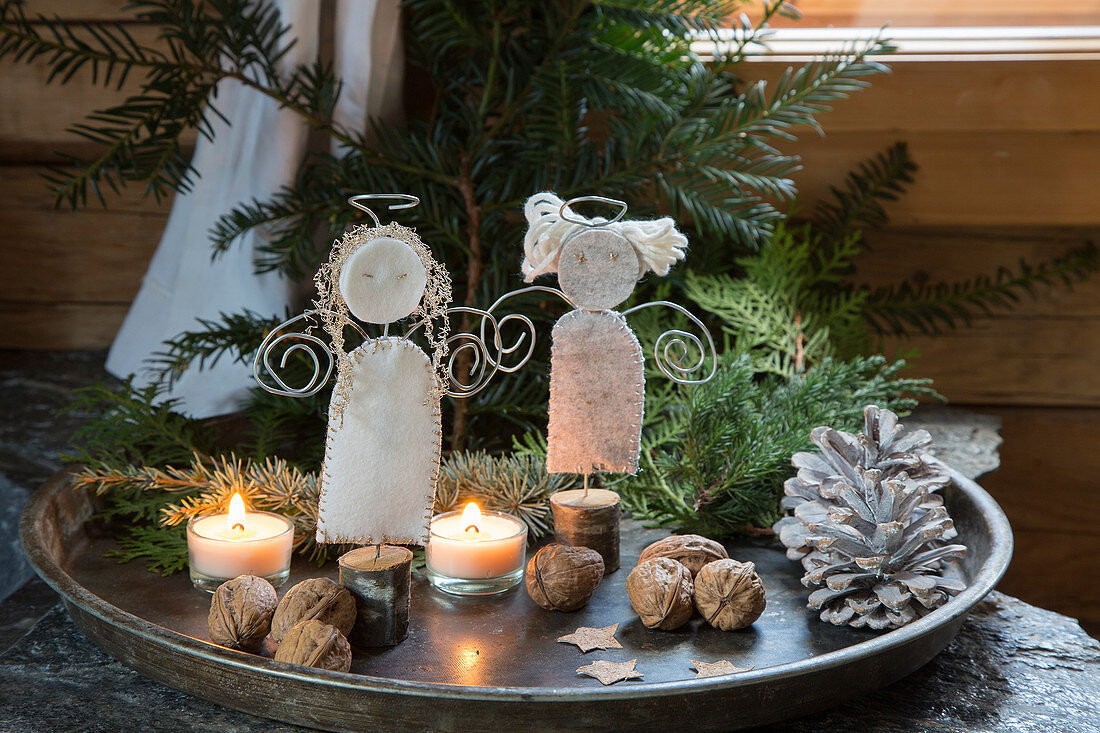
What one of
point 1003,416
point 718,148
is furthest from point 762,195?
point 1003,416

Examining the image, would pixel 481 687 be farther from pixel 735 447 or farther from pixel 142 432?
pixel 142 432

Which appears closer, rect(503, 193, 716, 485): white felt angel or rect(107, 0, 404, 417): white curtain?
rect(503, 193, 716, 485): white felt angel

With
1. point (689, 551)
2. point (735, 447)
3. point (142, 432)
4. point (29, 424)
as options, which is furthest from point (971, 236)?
point (29, 424)

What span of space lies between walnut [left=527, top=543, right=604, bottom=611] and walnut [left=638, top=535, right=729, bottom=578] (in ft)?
0.14

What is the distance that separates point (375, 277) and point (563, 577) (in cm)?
22

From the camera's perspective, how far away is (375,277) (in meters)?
0.57

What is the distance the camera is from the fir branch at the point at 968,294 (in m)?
1.07

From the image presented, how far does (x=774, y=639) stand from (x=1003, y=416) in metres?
0.75

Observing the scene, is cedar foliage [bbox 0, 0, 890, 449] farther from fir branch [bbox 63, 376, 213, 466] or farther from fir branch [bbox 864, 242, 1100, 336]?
fir branch [bbox 864, 242, 1100, 336]

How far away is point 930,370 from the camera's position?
118 cm

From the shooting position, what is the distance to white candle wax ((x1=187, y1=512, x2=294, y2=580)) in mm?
591

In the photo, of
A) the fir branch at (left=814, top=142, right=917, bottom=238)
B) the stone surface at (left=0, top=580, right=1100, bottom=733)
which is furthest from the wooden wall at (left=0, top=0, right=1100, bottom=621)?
the stone surface at (left=0, top=580, right=1100, bottom=733)

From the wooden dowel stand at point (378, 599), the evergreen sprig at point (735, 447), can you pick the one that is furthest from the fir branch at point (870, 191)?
the wooden dowel stand at point (378, 599)

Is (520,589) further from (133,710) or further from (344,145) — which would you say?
(344,145)
